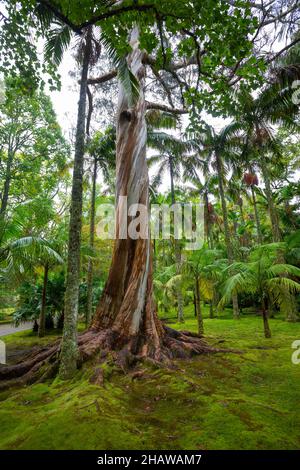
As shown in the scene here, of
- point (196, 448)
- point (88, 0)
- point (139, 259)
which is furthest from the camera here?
point (139, 259)

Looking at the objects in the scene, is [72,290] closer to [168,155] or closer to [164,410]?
[164,410]

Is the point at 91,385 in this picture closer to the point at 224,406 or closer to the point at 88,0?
the point at 224,406

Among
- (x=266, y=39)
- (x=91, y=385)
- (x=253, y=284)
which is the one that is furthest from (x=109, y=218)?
(x=91, y=385)

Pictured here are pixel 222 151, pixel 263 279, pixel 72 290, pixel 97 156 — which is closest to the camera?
pixel 72 290

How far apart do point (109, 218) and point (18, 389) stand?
1733cm

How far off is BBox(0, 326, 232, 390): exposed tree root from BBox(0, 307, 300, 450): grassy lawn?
0.34m

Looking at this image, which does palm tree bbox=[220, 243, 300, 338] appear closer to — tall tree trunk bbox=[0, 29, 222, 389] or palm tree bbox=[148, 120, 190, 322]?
tall tree trunk bbox=[0, 29, 222, 389]

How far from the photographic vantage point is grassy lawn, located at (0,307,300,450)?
255cm

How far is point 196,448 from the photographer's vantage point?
2.46m

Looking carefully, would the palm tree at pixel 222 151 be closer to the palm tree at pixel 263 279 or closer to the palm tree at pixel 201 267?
the palm tree at pixel 201 267

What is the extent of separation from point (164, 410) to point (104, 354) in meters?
1.73

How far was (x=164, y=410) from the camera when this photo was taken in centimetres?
338

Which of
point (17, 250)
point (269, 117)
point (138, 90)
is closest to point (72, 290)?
point (17, 250)

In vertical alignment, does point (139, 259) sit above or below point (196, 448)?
above
